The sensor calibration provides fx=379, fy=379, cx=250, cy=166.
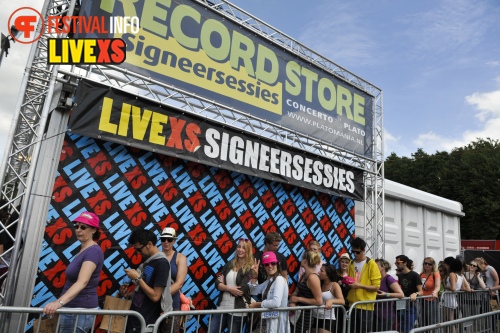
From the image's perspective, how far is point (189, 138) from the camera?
568 centimetres

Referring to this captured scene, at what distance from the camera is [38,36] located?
14.8 ft

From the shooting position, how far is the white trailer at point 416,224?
29.6 ft

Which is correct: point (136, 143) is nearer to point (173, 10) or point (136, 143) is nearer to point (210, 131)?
point (210, 131)

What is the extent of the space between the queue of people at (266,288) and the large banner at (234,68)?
2653 mm

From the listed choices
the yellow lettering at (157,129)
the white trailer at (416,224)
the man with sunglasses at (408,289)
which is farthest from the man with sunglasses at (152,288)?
the white trailer at (416,224)

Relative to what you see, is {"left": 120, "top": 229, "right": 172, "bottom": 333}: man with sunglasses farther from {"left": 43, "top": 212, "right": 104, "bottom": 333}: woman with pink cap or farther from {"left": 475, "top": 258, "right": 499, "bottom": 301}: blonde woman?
{"left": 475, "top": 258, "right": 499, "bottom": 301}: blonde woman

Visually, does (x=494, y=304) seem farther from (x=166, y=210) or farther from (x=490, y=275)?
(x=166, y=210)

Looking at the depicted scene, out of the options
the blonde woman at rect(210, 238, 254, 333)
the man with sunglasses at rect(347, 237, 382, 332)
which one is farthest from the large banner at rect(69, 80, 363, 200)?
the man with sunglasses at rect(347, 237, 382, 332)

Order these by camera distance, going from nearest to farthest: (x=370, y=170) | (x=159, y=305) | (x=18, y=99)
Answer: (x=159, y=305), (x=18, y=99), (x=370, y=170)

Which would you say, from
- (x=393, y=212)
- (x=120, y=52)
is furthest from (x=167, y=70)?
(x=393, y=212)

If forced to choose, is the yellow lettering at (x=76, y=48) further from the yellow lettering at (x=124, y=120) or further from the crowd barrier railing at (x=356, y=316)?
the crowd barrier railing at (x=356, y=316)

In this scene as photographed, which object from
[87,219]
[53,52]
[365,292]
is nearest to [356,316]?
[365,292]

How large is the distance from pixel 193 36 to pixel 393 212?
6.26m

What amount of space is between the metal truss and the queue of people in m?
1.35
